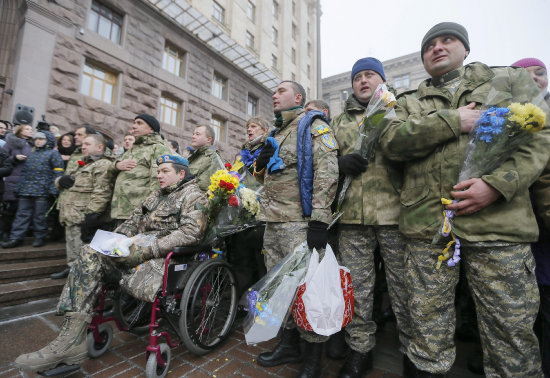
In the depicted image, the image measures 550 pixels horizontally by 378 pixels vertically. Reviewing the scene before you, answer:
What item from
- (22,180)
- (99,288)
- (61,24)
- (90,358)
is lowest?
(90,358)

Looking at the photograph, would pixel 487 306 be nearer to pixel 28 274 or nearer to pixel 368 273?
pixel 368 273

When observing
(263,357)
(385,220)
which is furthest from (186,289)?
(385,220)

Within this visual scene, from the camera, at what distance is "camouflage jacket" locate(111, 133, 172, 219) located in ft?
11.4

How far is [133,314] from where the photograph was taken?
2.32 metres

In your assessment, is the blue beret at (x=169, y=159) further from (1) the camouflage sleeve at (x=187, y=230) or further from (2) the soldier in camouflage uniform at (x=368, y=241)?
(2) the soldier in camouflage uniform at (x=368, y=241)

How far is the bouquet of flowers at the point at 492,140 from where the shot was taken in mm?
1224

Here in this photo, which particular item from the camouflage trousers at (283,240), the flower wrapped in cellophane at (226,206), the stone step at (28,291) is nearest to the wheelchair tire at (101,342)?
the flower wrapped in cellophane at (226,206)

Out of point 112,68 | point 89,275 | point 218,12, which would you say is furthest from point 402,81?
point 89,275

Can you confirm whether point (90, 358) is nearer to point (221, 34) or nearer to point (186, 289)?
point (186, 289)

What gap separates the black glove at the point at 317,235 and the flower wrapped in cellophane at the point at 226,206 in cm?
92

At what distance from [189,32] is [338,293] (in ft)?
39.3

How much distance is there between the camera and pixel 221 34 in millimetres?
11117

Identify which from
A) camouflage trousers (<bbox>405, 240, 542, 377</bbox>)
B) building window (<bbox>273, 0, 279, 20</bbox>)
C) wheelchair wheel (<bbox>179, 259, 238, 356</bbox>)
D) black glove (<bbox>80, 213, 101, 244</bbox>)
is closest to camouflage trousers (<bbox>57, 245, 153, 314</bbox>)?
wheelchair wheel (<bbox>179, 259, 238, 356</bbox>)

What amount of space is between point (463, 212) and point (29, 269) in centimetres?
508
